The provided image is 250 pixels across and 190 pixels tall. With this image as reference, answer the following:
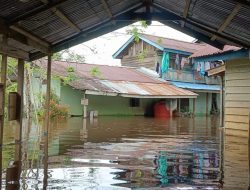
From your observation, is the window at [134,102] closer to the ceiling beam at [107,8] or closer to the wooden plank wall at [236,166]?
the wooden plank wall at [236,166]

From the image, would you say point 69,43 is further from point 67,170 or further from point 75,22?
point 67,170

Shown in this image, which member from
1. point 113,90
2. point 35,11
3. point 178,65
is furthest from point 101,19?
point 178,65

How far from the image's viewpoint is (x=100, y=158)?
9.19 meters

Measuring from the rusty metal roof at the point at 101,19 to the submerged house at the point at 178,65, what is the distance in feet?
74.3

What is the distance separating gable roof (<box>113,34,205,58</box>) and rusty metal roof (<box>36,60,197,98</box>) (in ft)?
8.80

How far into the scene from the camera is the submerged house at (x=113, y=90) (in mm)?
27531

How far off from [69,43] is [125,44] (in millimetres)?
26612

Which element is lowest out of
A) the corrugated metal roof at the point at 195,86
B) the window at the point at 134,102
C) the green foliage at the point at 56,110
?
the green foliage at the point at 56,110

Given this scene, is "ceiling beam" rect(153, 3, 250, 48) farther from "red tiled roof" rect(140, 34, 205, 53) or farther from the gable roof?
"red tiled roof" rect(140, 34, 205, 53)

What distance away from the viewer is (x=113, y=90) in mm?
27641

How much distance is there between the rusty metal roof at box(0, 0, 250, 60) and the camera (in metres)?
8.16

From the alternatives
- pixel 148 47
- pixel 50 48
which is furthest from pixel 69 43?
pixel 148 47

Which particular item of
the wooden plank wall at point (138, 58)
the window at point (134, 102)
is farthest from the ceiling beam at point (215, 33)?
the wooden plank wall at point (138, 58)

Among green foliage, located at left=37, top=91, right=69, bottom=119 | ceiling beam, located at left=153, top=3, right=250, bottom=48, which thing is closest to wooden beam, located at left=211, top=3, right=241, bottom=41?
ceiling beam, located at left=153, top=3, right=250, bottom=48
